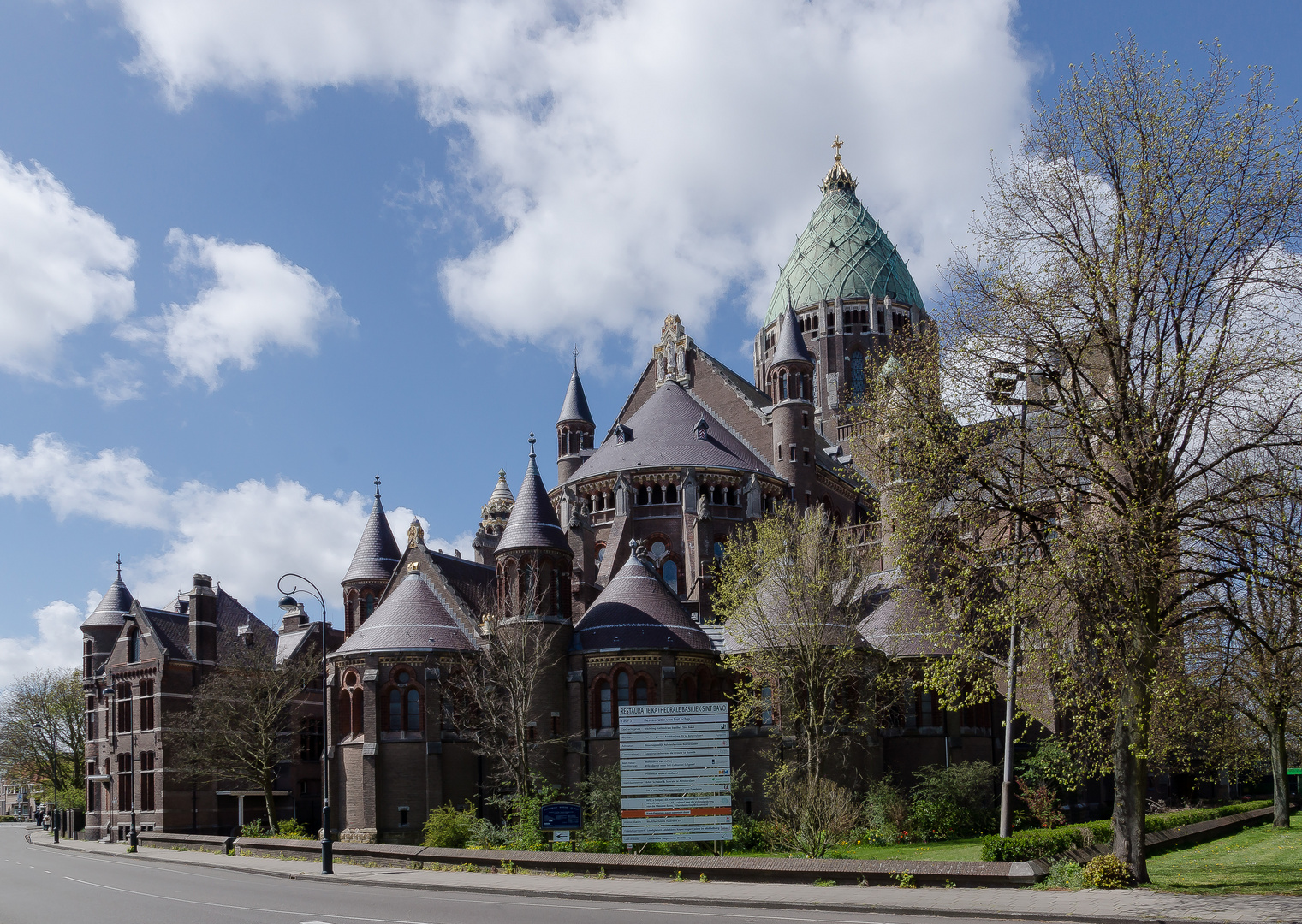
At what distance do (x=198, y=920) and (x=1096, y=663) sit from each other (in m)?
18.2

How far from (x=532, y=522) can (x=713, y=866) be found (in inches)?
1030

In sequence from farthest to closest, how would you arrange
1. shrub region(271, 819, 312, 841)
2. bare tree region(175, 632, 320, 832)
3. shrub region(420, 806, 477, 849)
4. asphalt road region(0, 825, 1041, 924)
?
bare tree region(175, 632, 320, 832) → shrub region(271, 819, 312, 841) → shrub region(420, 806, 477, 849) → asphalt road region(0, 825, 1041, 924)

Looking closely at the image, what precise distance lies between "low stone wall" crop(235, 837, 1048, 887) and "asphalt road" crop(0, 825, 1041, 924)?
3051 millimetres

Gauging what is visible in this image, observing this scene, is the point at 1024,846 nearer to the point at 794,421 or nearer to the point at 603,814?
the point at 603,814

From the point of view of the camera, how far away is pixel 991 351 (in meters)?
24.0

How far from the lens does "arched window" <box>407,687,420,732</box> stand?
48438 millimetres

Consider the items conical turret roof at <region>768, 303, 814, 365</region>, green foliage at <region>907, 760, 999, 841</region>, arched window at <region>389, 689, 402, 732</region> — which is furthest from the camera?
conical turret roof at <region>768, 303, 814, 365</region>

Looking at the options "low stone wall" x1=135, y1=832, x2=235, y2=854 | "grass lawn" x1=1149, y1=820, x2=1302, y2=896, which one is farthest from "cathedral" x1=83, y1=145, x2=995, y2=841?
"grass lawn" x1=1149, y1=820, x2=1302, y2=896

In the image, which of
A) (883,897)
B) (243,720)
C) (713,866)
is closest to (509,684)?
(713,866)

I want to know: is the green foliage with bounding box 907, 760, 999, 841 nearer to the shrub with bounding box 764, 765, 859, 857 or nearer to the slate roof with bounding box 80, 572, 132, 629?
the shrub with bounding box 764, 765, 859, 857

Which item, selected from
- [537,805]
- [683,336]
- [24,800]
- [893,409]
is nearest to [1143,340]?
[893,409]

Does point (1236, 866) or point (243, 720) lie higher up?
point (243, 720)

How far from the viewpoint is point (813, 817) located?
33594 millimetres

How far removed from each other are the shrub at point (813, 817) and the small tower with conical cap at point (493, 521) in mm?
39643
